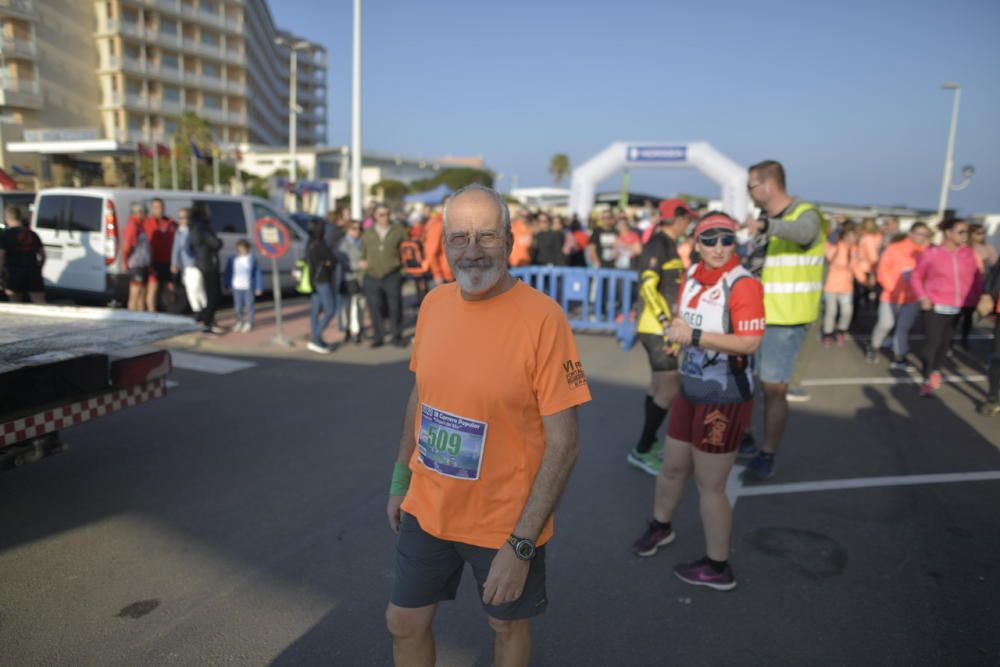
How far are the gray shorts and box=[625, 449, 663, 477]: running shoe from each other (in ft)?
9.63

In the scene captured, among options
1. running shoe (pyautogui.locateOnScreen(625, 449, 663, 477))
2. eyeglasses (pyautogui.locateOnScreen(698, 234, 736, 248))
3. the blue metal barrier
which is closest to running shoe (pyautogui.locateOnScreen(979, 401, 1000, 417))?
running shoe (pyautogui.locateOnScreen(625, 449, 663, 477))

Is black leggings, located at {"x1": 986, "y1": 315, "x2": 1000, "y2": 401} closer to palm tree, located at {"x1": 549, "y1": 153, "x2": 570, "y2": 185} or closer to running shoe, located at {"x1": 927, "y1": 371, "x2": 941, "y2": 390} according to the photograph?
running shoe, located at {"x1": 927, "y1": 371, "x2": 941, "y2": 390}

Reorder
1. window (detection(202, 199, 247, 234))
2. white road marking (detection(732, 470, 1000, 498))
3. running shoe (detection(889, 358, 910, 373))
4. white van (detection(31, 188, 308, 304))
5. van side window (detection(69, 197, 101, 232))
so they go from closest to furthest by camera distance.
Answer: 1. white road marking (detection(732, 470, 1000, 498))
2. running shoe (detection(889, 358, 910, 373))
3. white van (detection(31, 188, 308, 304))
4. van side window (detection(69, 197, 101, 232))
5. window (detection(202, 199, 247, 234))

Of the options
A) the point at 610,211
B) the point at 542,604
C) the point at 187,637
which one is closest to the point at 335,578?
the point at 187,637

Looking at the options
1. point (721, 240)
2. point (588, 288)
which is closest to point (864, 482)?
point (721, 240)

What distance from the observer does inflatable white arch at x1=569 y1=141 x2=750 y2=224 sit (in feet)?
69.2

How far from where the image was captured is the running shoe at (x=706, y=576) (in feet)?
10.5

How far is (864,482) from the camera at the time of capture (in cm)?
466

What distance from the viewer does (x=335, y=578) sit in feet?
10.8

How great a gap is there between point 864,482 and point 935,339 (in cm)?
342

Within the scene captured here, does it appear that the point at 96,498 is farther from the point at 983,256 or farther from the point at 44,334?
the point at 983,256

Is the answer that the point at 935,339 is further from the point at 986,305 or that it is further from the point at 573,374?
the point at 573,374

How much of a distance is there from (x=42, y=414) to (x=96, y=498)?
0.90 metres

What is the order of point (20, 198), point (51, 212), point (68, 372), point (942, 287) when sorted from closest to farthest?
point (68, 372), point (942, 287), point (51, 212), point (20, 198)
